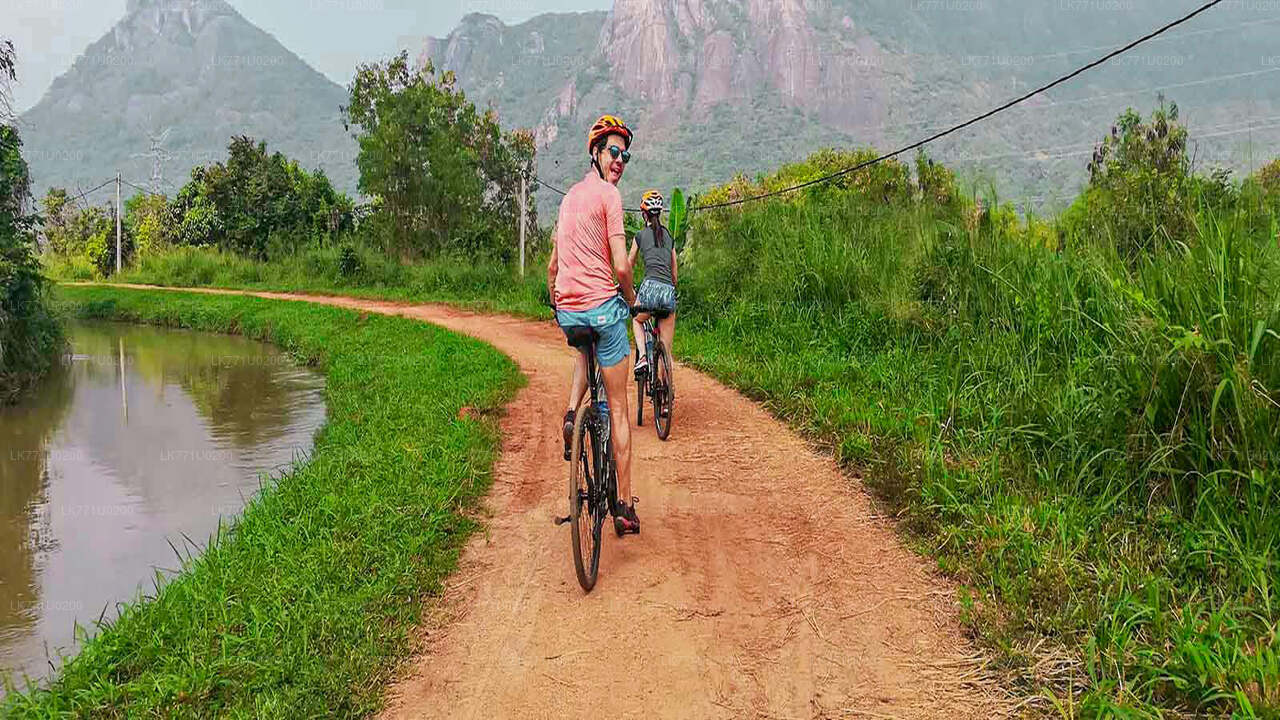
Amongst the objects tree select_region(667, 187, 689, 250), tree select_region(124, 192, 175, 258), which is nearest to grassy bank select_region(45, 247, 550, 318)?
tree select_region(124, 192, 175, 258)

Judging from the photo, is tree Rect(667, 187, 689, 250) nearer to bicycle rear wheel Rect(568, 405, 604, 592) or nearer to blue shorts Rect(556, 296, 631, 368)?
blue shorts Rect(556, 296, 631, 368)

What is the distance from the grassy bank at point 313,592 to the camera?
11.3 ft

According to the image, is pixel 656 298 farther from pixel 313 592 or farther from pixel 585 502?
pixel 313 592

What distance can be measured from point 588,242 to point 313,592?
2137mm

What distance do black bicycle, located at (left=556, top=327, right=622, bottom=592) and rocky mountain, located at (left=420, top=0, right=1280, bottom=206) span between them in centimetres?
8533

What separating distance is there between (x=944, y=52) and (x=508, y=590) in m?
191

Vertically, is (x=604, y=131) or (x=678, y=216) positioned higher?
(x=678, y=216)

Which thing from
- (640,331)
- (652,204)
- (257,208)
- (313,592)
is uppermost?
(257,208)

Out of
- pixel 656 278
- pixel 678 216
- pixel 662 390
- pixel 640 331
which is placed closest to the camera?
pixel 662 390

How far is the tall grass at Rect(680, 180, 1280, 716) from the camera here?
328cm

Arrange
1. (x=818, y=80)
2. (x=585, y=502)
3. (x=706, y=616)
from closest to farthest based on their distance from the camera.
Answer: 1. (x=706, y=616)
2. (x=585, y=502)
3. (x=818, y=80)

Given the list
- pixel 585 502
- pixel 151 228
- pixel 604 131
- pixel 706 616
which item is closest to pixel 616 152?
pixel 604 131

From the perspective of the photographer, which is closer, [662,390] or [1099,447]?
[1099,447]

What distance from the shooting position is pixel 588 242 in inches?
169
